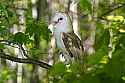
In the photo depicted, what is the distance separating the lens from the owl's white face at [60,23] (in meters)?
2.02

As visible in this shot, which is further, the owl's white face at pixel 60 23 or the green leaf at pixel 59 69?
the owl's white face at pixel 60 23

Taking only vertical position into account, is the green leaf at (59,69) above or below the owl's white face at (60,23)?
below

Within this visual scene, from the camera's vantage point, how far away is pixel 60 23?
2.05m

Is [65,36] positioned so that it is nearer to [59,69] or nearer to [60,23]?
Answer: [60,23]

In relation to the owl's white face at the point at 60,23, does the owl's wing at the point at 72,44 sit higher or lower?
lower

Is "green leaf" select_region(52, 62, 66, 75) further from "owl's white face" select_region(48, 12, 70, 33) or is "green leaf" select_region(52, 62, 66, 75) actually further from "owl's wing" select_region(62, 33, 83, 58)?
"owl's white face" select_region(48, 12, 70, 33)

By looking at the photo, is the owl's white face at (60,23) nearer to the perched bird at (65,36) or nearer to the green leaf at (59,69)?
the perched bird at (65,36)

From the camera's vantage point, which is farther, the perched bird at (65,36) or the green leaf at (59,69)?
the perched bird at (65,36)

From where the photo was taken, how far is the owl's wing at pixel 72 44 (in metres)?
1.95

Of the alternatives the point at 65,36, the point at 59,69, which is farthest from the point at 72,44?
the point at 59,69

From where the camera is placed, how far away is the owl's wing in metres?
1.95

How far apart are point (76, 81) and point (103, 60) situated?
0.12m

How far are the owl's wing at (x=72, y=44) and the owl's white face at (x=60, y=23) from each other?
0.04 meters

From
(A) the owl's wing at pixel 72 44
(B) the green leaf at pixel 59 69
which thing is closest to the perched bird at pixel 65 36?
(A) the owl's wing at pixel 72 44
